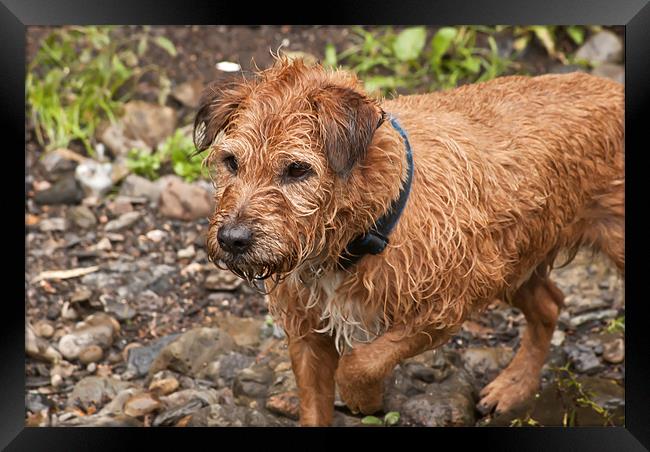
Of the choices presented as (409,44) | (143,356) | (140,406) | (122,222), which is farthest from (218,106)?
(409,44)

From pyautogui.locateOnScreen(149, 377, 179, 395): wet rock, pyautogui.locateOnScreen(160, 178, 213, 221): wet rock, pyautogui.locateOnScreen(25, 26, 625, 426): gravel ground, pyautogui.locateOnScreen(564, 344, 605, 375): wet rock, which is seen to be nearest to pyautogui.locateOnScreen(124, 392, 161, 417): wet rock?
pyautogui.locateOnScreen(25, 26, 625, 426): gravel ground

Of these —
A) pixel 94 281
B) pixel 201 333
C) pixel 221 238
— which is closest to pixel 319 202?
pixel 221 238

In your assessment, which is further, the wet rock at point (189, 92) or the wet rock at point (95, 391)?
the wet rock at point (189, 92)

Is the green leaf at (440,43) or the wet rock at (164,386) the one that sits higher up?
the green leaf at (440,43)

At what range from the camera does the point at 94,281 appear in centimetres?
831

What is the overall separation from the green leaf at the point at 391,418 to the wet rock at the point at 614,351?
1.88m

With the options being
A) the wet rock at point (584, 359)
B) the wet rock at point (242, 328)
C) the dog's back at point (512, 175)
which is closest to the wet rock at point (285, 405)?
the wet rock at point (242, 328)

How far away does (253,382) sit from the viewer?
278 inches

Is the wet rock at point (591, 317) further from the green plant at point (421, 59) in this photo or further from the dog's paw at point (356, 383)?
the green plant at point (421, 59)

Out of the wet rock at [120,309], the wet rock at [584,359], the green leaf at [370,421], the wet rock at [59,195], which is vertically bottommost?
the green leaf at [370,421]

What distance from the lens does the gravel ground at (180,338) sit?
273 inches

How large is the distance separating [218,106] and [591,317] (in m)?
4.16

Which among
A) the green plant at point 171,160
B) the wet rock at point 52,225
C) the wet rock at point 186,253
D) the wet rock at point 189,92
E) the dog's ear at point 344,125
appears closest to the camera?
the dog's ear at point 344,125

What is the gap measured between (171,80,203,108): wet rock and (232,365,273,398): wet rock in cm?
381
